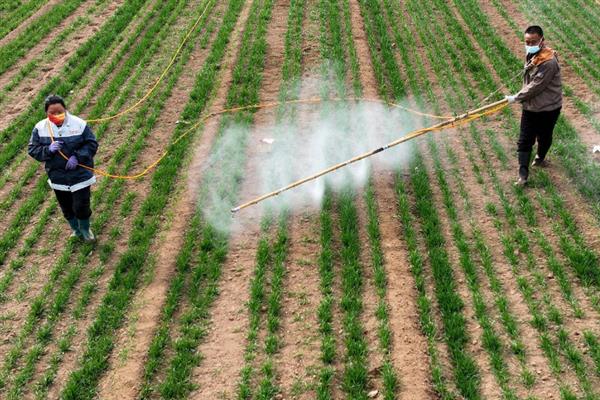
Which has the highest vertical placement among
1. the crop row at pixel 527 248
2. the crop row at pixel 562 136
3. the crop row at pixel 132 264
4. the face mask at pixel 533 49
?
the face mask at pixel 533 49

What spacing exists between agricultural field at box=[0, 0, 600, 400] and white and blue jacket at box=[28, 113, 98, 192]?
0.95 m

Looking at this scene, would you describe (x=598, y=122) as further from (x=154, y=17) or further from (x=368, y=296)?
(x=154, y=17)

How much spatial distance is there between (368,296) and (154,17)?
36.5ft

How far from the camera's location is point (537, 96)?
834 cm

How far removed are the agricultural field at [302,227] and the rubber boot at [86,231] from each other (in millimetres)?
96

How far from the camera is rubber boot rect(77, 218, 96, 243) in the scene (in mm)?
7867

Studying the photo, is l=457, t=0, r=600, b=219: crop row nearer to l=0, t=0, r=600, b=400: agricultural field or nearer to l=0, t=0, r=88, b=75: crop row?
l=0, t=0, r=600, b=400: agricultural field

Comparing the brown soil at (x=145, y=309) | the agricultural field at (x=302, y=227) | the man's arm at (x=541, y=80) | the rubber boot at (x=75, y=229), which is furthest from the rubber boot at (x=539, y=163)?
the rubber boot at (x=75, y=229)

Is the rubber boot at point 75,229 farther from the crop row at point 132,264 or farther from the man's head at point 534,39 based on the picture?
the man's head at point 534,39

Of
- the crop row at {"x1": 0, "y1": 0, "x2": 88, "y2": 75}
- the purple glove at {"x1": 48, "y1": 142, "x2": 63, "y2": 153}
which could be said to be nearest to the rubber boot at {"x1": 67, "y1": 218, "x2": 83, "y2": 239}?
the purple glove at {"x1": 48, "y1": 142, "x2": 63, "y2": 153}

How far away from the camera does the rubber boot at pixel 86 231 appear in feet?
25.8

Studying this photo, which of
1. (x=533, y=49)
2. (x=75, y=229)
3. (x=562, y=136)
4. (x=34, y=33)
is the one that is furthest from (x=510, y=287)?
(x=34, y=33)

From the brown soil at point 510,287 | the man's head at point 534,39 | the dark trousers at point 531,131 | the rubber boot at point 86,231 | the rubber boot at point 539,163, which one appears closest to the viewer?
the brown soil at point 510,287

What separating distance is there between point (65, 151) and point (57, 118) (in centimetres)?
42
